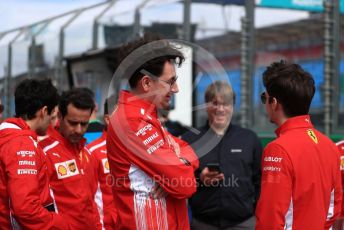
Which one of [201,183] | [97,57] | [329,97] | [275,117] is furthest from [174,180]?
[97,57]

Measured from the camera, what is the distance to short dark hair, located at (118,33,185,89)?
358 centimetres

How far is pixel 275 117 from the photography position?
362 centimetres

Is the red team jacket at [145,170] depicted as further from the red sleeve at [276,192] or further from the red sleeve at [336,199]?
the red sleeve at [336,199]

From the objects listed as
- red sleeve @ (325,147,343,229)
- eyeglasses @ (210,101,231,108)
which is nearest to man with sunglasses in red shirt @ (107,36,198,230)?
red sleeve @ (325,147,343,229)

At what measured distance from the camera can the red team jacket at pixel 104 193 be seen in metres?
4.97

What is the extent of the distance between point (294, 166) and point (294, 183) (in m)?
0.09

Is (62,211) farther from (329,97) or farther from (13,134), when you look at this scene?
(329,97)

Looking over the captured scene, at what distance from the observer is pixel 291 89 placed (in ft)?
11.5

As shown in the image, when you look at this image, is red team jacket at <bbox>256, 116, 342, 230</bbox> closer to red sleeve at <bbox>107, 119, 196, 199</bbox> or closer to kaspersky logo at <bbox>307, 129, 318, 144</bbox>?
kaspersky logo at <bbox>307, 129, 318, 144</bbox>

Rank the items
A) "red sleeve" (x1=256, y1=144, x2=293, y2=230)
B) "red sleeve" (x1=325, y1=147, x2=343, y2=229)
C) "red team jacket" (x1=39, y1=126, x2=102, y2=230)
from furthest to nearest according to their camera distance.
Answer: "red team jacket" (x1=39, y1=126, x2=102, y2=230)
"red sleeve" (x1=325, y1=147, x2=343, y2=229)
"red sleeve" (x1=256, y1=144, x2=293, y2=230)

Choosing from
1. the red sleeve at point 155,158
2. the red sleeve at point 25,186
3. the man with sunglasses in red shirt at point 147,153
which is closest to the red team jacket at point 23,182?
the red sleeve at point 25,186

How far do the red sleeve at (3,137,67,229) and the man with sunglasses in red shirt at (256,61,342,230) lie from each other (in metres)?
1.25

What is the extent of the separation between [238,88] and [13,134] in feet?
17.2

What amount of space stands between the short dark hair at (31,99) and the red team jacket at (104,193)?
2.71 ft
